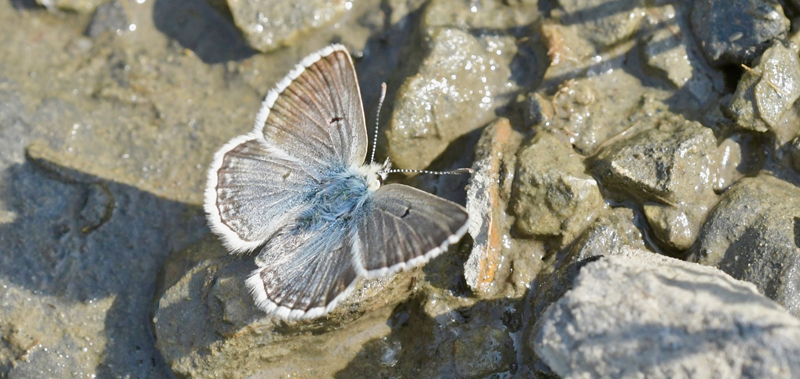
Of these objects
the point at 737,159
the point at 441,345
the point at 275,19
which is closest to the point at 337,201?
the point at 441,345

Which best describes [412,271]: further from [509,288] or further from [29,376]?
[29,376]

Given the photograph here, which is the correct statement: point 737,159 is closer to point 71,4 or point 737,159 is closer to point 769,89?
point 769,89

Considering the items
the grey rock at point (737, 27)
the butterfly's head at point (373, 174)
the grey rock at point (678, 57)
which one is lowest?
the butterfly's head at point (373, 174)

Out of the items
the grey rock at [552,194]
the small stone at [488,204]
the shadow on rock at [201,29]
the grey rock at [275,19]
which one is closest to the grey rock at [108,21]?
the shadow on rock at [201,29]

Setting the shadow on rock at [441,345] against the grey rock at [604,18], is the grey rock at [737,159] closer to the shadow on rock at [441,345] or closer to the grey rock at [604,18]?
the grey rock at [604,18]

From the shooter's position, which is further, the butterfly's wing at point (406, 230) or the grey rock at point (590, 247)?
the grey rock at point (590, 247)

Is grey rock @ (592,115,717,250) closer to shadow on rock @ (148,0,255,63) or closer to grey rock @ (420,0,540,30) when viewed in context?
grey rock @ (420,0,540,30)

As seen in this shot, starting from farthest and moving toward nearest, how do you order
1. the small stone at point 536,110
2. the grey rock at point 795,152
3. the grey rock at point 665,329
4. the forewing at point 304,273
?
the small stone at point 536,110 → the grey rock at point 795,152 → the forewing at point 304,273 → the grey rock at point 665,329
